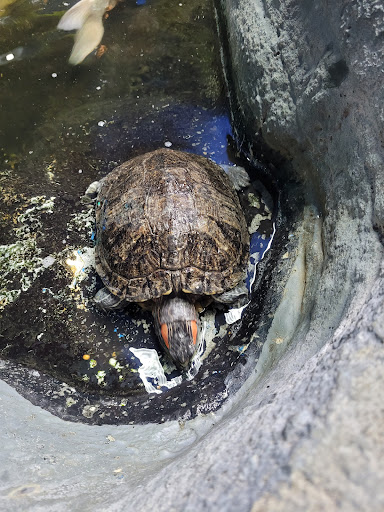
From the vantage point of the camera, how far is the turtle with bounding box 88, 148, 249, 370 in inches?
106

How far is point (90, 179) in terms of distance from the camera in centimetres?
369

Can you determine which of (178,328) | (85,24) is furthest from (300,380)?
(85,24)

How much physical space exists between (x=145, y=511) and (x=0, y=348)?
2.03 m

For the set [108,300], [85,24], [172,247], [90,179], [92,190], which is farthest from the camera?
[85,24]

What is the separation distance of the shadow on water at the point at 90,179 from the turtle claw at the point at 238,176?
0.10 metres

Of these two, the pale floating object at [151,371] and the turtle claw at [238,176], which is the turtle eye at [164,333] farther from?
the turtle claw at [238,176]

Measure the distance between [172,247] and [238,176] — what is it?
49.8 inches

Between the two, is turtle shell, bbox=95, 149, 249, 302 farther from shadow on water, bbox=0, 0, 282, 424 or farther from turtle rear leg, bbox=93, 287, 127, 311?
shadow on water, bbox=0, 0, 282, 424

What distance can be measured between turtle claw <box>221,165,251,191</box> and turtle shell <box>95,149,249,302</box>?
446 mm

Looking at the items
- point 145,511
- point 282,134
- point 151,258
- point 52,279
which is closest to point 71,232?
point 52,279

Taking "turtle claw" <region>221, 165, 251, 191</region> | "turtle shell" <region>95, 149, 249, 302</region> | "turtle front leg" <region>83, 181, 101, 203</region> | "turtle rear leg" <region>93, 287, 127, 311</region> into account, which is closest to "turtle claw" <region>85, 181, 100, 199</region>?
"turtle front leg" <region>83, 181, 101, 203</region>

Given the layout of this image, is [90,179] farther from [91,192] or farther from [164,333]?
[164,333]

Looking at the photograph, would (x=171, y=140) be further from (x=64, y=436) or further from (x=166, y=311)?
(x=64, y=436)

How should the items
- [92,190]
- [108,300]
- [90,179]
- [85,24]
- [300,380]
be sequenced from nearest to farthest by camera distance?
1. [300,380]
2. [108,300]
3. [92,190]
4. [90,179]
5. [85,24]
